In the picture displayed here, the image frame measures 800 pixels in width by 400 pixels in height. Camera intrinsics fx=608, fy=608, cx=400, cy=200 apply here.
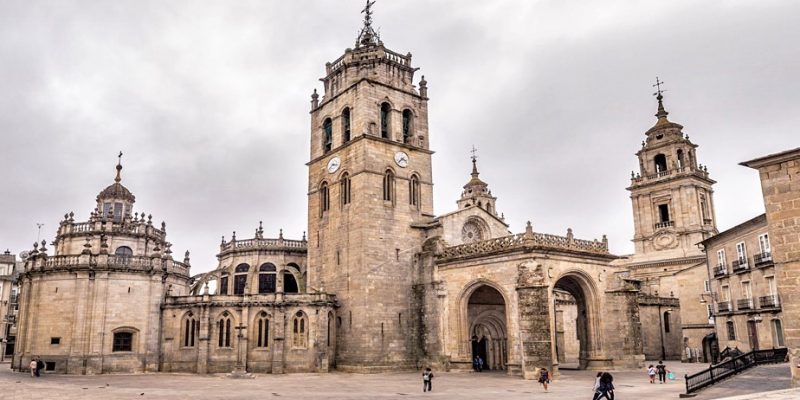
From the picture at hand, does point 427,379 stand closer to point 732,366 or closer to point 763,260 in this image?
point 732,366

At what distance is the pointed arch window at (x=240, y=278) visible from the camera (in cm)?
4594

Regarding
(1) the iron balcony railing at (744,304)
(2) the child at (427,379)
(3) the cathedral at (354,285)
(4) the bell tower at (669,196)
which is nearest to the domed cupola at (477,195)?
(4) the bell tower at (669,196)

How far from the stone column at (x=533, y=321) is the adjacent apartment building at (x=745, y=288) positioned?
1296cm

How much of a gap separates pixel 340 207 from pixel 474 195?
29.7m

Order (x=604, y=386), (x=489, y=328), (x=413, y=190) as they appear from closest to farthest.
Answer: (x=604, y=386) < (x=489, y=328) < (x=413, y=190)

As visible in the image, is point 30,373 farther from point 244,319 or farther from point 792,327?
point 792,327

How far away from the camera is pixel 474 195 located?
222 feet

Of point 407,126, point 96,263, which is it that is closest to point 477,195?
point 407,126

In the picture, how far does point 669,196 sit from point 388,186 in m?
31.6

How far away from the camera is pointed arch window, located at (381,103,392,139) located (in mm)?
42250

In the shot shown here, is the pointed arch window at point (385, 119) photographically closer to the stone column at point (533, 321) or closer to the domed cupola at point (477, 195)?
the stone column at point (533, 321)

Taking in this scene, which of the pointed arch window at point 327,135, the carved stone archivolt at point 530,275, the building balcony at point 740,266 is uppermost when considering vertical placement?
the pointed arch window at point 327,135

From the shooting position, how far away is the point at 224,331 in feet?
122

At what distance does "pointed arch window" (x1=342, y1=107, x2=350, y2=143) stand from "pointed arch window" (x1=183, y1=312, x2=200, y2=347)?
1541 centimetres
